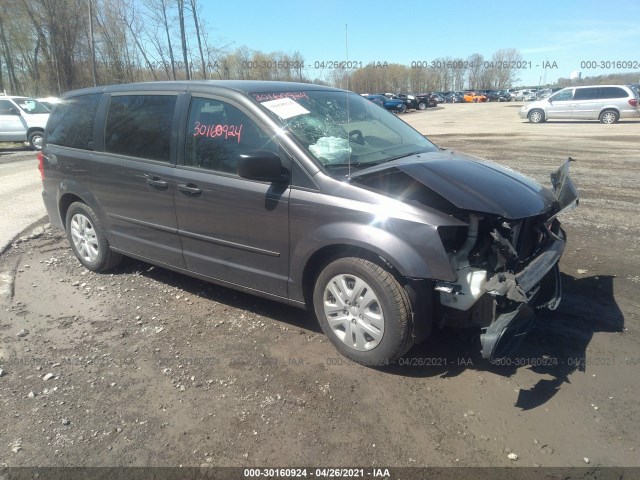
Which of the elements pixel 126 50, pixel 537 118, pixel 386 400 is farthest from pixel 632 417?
pixel 126 50

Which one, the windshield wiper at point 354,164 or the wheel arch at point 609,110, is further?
the wheel arch at point 609,110

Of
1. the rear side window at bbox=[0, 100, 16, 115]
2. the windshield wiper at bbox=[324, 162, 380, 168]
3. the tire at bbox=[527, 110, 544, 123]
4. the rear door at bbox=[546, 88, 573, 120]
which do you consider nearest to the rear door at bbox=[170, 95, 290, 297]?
the windshield wiper at bbox=[324, 162, 380, 168]

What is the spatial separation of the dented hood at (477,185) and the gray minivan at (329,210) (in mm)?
15

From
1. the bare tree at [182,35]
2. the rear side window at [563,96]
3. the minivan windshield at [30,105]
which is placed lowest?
the rear side window at [563,96]

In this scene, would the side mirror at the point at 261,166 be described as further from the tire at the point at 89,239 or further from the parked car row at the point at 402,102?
the parked car row at the point at 402,102

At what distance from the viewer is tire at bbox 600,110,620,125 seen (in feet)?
73.3

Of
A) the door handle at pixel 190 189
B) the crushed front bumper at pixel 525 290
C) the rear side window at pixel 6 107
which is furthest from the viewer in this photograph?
the rear side window at pixel 6 107

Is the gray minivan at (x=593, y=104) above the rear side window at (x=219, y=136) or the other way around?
the other way around

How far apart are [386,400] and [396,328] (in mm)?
451

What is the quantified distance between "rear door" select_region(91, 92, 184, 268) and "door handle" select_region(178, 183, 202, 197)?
0.45ft

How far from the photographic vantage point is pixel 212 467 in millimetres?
2426

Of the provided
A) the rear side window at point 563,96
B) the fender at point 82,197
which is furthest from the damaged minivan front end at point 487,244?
the rear side window at point 563,96

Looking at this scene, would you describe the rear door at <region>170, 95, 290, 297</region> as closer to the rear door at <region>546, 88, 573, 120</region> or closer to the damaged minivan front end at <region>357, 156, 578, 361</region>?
the damaged minivan front end at <region>357, 156, 578, 361</region>

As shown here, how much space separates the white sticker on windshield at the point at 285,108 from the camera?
11.5ft
